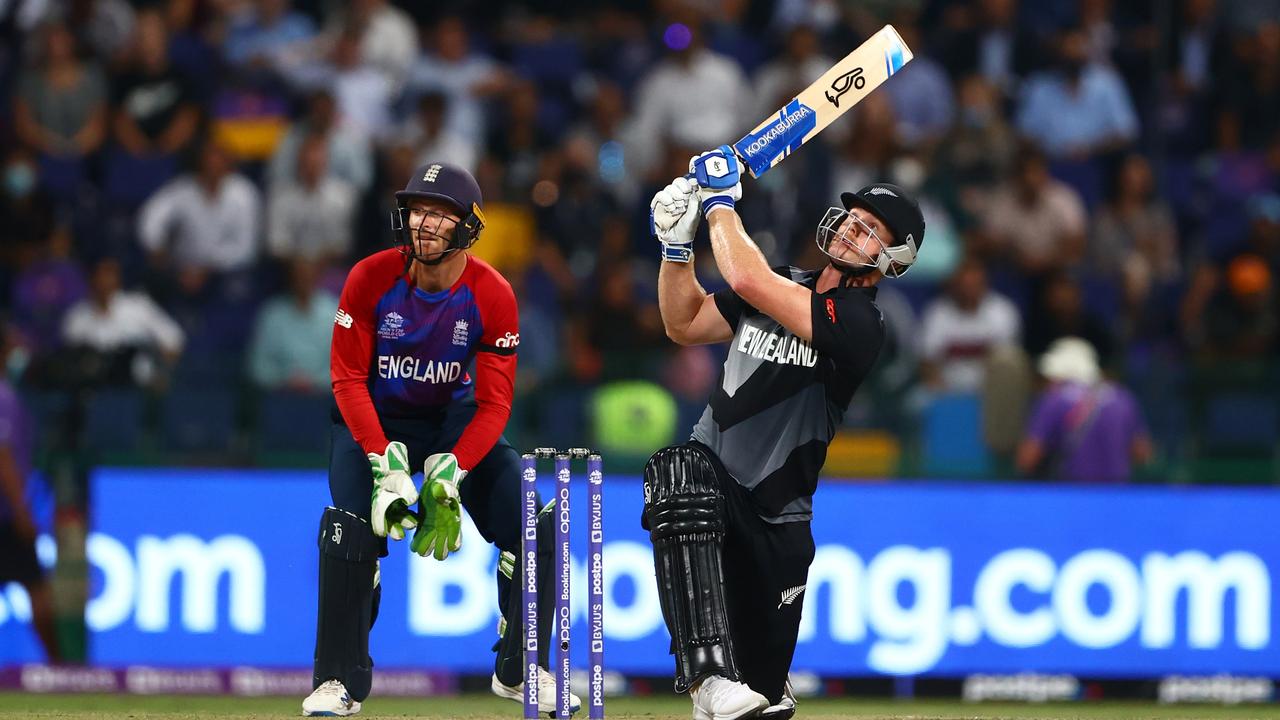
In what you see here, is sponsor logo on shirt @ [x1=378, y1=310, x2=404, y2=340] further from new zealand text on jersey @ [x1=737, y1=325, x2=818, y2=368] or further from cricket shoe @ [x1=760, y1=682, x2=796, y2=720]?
cricket shoe @ [x1=760, y1=682, x2=796, y2=720]

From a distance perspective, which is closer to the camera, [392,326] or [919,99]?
[392,326]

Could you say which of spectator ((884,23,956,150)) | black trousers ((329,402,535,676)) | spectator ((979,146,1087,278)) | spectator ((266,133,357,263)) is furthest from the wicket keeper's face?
spectator ((884,23,956,150))

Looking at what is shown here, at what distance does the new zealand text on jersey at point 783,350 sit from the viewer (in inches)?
297

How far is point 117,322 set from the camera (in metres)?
14.1

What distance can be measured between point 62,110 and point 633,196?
479cm

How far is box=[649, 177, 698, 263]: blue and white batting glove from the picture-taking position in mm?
7457

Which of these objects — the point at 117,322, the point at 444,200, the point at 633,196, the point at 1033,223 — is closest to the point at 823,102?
the point at 444,200

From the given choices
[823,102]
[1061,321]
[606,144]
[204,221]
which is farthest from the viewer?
[606,144]

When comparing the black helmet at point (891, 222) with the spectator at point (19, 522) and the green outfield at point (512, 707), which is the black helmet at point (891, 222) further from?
the spectator at point (19, 522)

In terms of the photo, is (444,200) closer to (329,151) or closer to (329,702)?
(329,702)

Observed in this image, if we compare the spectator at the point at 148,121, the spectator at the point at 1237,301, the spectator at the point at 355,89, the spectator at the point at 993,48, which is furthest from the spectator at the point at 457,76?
the spectator at the point at 1237,301

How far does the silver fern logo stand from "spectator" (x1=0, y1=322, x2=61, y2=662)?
6000 mm

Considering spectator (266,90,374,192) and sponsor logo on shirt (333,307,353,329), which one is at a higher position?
spectator (266,90,374,192)

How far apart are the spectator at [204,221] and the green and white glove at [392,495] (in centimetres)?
750
